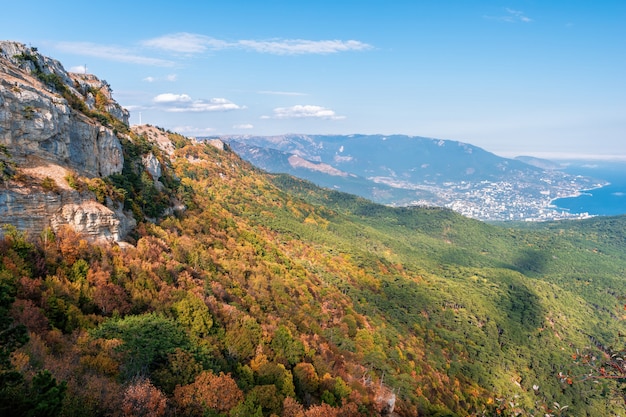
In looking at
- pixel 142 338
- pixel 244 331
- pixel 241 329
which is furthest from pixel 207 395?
pixel 241 329

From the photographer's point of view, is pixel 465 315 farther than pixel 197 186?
No

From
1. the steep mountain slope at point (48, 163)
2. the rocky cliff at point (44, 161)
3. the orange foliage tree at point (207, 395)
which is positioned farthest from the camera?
the steep mountain slope at point (48, 163)

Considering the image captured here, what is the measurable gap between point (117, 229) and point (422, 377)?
5480 cm

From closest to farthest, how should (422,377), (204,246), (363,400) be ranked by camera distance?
(363,400) < (204,246) < (422,377)

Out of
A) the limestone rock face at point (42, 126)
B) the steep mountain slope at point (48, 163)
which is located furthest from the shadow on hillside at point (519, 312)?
the limestone rock face at point (42, 126)

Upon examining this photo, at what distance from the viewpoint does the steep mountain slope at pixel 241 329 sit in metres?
19.7

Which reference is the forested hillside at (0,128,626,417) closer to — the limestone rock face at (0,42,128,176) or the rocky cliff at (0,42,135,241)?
the rocky cliff at (0,42,135,241)

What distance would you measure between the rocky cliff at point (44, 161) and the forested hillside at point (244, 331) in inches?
67.5

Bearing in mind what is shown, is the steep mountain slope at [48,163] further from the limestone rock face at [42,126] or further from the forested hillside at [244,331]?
the forested hillside at [244,331]

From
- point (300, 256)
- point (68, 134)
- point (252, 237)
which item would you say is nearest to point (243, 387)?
point (68, 134)

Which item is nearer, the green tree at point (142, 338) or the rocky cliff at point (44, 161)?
the green tree at point (142, 338)

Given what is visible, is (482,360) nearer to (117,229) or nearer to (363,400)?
(363,400)

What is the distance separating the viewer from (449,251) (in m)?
194

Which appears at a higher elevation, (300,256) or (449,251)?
(300,256)
